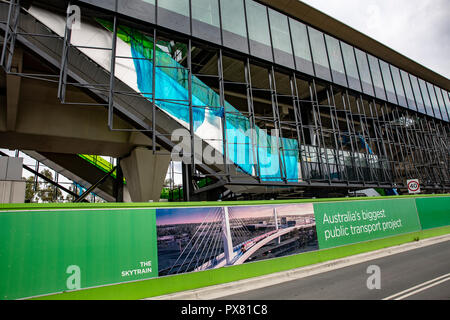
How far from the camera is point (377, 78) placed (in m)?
21.4

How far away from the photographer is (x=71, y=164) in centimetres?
2055

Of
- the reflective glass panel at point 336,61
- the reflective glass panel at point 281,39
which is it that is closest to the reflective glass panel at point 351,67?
the reflective glass panel at point 336,61

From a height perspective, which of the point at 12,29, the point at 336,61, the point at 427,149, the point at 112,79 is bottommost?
the point at 427,149

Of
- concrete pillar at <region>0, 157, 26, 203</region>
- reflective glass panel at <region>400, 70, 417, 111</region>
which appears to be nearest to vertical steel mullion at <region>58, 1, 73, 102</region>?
concrete pillar at <region>0, 157, 26, 203</region>

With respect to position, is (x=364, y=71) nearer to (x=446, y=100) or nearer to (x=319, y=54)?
(x=319, y=54)

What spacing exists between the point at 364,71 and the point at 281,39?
8504 mm

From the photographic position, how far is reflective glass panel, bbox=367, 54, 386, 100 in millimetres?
20984

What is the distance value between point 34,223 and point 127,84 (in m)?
8.00

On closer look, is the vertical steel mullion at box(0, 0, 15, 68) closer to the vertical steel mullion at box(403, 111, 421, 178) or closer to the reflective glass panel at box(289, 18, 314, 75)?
the reflective glass panel at box(289, 18, 314, 75)

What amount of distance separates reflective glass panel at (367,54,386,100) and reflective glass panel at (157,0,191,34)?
1577cm

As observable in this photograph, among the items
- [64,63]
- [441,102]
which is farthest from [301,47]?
[441,102]

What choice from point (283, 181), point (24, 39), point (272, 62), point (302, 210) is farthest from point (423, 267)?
point (24, 39)
